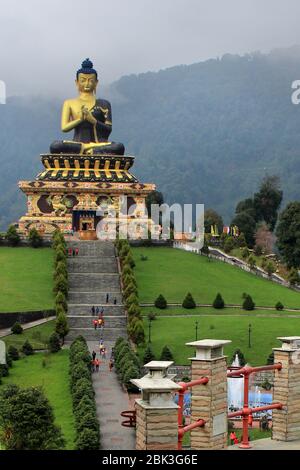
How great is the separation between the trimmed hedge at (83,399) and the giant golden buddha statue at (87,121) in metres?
29.2

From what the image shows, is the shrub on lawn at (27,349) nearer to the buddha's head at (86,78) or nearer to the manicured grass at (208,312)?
the manicured grass at (208,312)

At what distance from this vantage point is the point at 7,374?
30562 mm

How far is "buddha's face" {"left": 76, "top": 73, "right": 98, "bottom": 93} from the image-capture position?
204 feet

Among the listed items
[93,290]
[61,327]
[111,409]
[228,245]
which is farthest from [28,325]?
[228,245]

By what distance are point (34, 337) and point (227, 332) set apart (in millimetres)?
7940

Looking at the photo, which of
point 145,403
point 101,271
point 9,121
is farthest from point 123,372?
point 9,121

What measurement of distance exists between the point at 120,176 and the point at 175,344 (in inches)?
1095

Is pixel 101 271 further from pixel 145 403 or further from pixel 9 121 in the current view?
pixel 9 121

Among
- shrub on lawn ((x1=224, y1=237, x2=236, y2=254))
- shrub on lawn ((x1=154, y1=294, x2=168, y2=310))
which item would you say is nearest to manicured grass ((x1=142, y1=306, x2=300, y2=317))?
shrub on lawn ((x1=154, y1=294, x2=168, y2=310))

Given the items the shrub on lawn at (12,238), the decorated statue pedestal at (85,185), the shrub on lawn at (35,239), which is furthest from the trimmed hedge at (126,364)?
the decorated statue pedestal at (85,185)

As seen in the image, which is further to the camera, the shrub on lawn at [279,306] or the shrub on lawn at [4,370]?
the shrub on lawn at [279,306]

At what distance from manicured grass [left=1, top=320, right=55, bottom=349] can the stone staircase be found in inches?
39.8

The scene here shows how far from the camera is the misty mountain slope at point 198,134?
5679 inches
